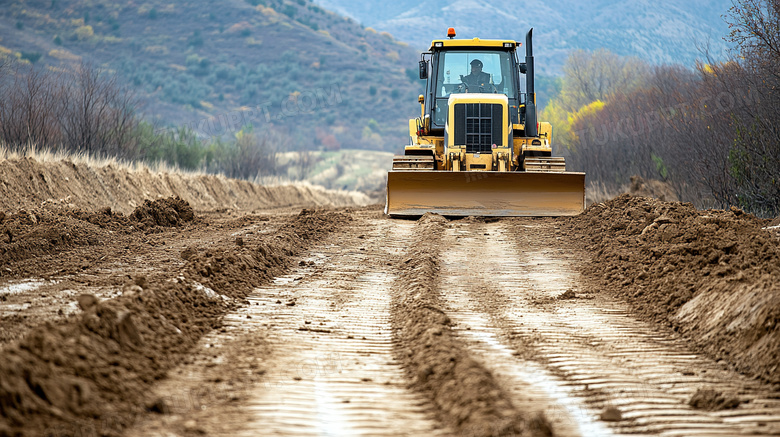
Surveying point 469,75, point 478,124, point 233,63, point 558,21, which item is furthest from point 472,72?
point 558,21

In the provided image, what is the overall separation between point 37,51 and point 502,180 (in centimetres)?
6934

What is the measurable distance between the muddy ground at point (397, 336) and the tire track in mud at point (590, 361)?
0.7 inches

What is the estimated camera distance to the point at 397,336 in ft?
17.7

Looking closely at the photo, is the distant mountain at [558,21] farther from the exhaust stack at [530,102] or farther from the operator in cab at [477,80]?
the operator in cab at [477,80]

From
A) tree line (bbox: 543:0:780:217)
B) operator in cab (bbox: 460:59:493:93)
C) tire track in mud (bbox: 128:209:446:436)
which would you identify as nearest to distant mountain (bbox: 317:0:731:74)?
tree line (bbox: 543:0:780:217)

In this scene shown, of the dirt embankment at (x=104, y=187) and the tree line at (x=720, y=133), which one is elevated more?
the tree line at (x=720, y=133)

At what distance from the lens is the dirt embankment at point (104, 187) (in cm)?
1416

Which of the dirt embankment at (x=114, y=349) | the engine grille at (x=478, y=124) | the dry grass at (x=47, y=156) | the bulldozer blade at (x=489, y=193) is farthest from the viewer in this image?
the dry grass at (x=47, y=156)

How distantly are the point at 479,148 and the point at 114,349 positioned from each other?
403 inches

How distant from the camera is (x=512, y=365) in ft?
15.1

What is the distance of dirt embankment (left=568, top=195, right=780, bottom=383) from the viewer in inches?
198

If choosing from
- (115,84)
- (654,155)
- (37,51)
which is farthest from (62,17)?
(654,155)

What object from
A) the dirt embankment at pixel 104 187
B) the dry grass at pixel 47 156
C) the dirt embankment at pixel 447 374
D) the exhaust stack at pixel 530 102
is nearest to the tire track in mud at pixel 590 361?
the dirt embankment at pixel 447 374

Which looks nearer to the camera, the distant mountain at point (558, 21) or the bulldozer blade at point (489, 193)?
the bulldozer blade at point (489, 193)
